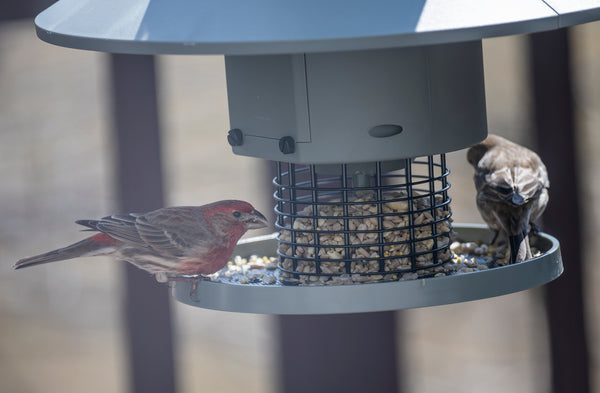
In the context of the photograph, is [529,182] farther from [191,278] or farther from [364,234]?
[191,278]

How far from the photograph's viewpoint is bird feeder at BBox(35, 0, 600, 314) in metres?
2.01

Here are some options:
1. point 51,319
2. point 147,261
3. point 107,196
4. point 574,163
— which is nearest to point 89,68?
point 107,196

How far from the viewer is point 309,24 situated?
6.61 feet

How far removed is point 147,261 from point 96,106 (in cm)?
211

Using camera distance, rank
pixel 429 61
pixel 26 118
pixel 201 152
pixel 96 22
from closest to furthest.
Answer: pixel 96 22 < pixel 429 61 < pixel 26 118 < pixel 201 152

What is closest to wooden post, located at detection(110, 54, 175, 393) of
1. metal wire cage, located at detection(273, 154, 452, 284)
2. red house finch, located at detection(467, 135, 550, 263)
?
metal wire cage, located at detection(273, 154, 452, 284)

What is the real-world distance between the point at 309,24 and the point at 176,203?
3280 millimetres

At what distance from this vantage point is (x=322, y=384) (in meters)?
4.68

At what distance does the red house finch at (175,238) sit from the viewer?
10.8 ft

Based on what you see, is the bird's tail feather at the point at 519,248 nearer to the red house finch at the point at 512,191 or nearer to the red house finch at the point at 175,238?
the red house finch at the point at 512,191

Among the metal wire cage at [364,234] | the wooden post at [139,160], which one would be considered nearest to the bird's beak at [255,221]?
the metal wire cage at [364,234]

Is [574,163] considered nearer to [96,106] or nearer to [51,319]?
[96,106]

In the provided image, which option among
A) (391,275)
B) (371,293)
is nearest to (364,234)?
(391,275)

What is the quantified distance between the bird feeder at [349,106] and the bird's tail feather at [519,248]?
0.49 ft
